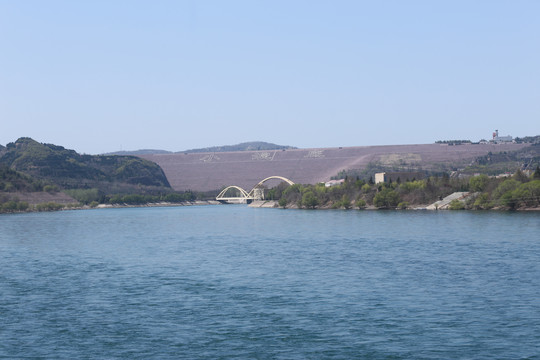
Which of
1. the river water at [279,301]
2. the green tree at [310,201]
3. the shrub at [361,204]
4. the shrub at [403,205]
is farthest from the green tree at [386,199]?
the river water at [279,301]

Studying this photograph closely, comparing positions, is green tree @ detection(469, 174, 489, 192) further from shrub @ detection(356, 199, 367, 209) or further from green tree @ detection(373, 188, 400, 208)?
shrub @ detection(356, 199, 367, 209)

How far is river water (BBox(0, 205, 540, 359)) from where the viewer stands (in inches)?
923

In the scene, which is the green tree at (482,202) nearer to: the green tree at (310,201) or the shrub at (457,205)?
the shrub at (457,205)

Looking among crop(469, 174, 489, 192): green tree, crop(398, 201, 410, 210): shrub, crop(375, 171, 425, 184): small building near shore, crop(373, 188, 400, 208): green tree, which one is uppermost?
crop(375, 171, 425, 184): small building near shore

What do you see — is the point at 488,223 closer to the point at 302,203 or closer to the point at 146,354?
the point at 146,354

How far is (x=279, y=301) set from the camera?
31.0 meters

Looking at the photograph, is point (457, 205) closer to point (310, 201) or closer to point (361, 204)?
point (361, 204)

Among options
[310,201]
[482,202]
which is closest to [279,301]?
[482,202]

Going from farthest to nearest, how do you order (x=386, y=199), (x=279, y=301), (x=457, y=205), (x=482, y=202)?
(x=386, y=199), (x=457, y=205), (x=482, y=202), (x=279, y=301)

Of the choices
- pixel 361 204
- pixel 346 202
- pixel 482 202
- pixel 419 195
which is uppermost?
pixel 419 195

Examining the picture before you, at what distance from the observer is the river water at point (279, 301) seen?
23.5m

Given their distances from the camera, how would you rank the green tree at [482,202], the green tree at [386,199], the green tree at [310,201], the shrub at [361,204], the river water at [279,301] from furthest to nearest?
1. the green tree at [310,201]
2. the shrub at [361,204]
3. the green tree at [386,199]
4. the green tree at [482,202]
5. the river water at [279,301]

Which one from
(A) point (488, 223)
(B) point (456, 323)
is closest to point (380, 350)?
(B) point (456, 323)

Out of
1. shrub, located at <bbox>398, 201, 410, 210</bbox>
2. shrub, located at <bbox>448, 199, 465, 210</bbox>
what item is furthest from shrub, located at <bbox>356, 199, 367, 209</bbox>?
shrub, located at <bbox>448, 199, 465, 210</bbox>
